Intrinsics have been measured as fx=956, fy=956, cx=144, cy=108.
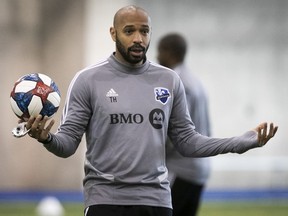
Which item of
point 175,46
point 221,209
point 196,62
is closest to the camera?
point 175,46

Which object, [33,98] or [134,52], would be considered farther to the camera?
[134,52]

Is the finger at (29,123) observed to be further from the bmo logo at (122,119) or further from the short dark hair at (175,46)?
the short dark hair at (175,46)

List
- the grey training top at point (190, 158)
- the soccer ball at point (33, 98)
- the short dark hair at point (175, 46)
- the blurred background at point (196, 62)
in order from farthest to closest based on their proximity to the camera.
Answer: the blurred background at point (196, 62)
the short dark hair at point (175, 46)
the grey training top at point (190, 158)
the soccer ball at point (33, 98)

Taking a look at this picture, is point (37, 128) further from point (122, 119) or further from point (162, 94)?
point (162, 94)

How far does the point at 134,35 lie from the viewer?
5.65 meters

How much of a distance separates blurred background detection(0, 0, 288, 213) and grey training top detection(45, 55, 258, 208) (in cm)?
1065

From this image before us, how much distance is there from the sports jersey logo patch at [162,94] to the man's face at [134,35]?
21cm

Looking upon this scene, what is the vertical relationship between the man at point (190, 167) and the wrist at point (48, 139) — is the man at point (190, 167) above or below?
below

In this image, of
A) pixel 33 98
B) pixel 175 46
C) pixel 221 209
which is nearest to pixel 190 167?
pixel 175 46

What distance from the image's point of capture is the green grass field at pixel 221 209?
13000 millimetres

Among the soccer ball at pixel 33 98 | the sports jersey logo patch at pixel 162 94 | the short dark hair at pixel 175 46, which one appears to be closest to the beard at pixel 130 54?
the sports jersey logo patch at pixel 162 94

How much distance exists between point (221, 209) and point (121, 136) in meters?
8.44

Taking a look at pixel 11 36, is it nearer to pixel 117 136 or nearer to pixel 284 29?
pixel 284 29

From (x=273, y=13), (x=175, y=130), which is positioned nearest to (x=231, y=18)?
(x=273, y=13)
